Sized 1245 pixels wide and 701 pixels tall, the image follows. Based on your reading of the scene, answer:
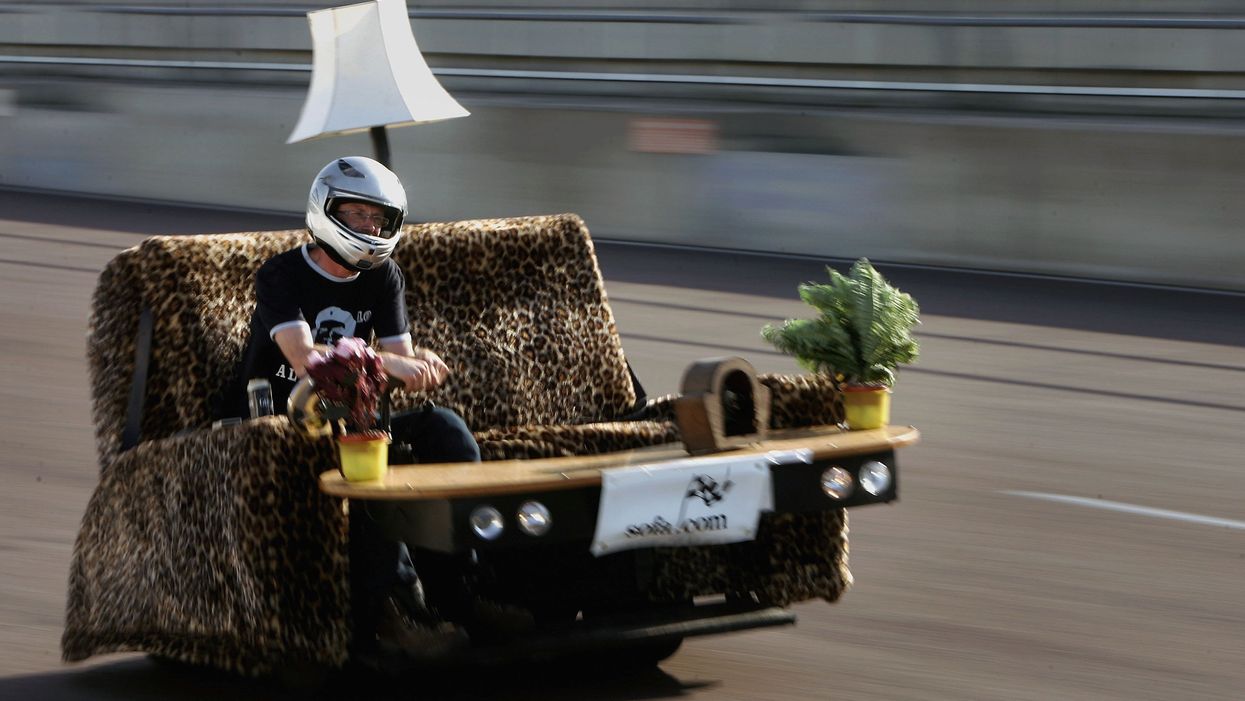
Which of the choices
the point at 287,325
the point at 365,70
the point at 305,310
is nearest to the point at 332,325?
the point at 305,310

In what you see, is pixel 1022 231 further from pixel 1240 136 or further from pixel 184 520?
pixel 184 520

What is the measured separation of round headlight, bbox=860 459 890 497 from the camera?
5.54 meters

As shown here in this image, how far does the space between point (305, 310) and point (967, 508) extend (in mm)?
3619

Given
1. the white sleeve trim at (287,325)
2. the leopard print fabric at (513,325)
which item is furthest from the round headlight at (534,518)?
the leopard print fabric at (513,325)

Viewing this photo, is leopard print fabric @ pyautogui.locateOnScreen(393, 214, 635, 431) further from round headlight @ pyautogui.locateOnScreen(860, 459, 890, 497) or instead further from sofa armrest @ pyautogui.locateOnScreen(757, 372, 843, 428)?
round headlight @ pyautogui.locateOnScreen(860, 459, 890, 497)

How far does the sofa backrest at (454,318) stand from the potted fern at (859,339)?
1044 mm

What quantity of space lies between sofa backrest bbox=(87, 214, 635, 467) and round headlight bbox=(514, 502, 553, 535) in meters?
1.47

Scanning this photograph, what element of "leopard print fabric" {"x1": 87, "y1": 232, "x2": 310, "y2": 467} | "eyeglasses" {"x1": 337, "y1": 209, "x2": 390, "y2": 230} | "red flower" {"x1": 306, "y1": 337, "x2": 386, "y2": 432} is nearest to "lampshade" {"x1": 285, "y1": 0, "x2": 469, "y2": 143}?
"leopard print fabric" {"x1": 87, "y1": 232, "x2": 310, "y2": 467}

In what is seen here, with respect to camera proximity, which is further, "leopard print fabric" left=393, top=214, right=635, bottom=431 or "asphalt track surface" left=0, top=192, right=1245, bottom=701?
"leopard print fabric" left=393, top=214, right=635, bottom=431

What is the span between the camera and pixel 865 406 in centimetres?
586

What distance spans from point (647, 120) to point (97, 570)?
41.7ft

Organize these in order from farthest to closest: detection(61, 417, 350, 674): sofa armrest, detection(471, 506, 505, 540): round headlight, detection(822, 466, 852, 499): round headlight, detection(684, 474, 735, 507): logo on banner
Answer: detection(822, 466, 852, 499): round headlight → detection(684, 474, 735, 507): logo on banner → detection(61, 417, 350, 674): sofa armrest → detection(471, 506, 505, 540): round headlight

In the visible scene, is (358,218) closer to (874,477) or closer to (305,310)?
(305,310)

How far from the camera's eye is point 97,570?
19.1 ft
